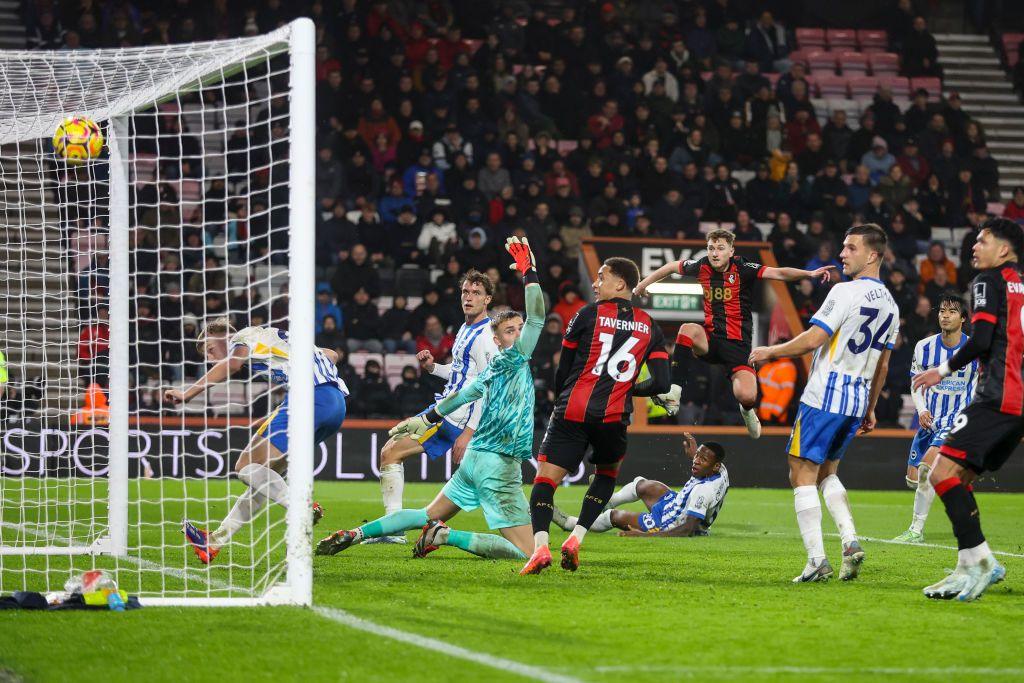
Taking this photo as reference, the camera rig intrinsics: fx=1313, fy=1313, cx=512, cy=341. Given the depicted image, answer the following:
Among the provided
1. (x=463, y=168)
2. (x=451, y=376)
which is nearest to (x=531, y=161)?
(x=463, y=168)

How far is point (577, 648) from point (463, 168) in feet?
48.9

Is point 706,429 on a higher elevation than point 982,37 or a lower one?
lower

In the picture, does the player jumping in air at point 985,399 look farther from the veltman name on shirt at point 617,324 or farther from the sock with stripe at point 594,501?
the sock with stripe at point 594,501

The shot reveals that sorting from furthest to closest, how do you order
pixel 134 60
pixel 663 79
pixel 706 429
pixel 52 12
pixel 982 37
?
pixel 982 37 < pixel 663 79 < pixel 52 12 < pixel 706 429 < pixel 134 60

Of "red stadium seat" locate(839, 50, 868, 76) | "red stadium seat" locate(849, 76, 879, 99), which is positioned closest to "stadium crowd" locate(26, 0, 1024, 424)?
A: "red stadium seat" locate(849, 76, 879, 99)

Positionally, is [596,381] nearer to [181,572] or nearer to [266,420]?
[266,420]

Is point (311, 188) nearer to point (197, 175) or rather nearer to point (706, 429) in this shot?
point (706, 429)

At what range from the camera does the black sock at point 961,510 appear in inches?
277

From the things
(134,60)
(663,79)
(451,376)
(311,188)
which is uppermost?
(663,79)

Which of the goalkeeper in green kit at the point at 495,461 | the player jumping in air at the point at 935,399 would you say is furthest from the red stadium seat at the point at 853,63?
the goalkeeper in green kit at the point at 495,461

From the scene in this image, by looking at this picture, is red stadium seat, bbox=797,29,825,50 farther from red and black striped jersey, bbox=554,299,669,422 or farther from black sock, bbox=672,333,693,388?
red and black striped jersey, bbox=554,299,669,422

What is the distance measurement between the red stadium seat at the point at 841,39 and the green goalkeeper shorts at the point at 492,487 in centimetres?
1940

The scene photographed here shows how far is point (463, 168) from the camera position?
19.7 meters

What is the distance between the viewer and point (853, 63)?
25.1m
